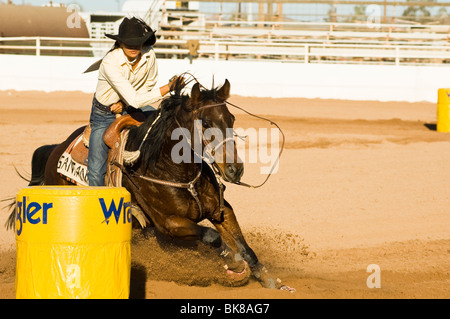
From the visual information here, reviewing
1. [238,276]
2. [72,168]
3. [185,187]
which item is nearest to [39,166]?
[72,168]

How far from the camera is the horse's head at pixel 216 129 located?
5.02 metres

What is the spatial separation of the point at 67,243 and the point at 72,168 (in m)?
2.32

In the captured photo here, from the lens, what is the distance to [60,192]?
4141 millimetres

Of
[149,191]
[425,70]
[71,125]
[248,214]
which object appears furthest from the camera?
[425,70]

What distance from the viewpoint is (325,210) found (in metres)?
9.05

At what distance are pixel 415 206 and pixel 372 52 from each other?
1625cm

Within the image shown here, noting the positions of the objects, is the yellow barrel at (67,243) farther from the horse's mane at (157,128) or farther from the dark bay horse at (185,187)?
the horse's mane at (157,128)

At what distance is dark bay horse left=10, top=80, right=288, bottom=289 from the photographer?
17.8ft

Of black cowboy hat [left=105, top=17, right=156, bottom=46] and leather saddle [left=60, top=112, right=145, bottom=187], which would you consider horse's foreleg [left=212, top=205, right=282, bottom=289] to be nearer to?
leather saddle [left=60, top=112, right=145, bottom=187]

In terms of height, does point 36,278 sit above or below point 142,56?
below

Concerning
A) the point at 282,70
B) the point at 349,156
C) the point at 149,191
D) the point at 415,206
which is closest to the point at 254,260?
the point at 149,191

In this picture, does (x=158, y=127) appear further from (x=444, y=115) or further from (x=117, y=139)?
(x=444, y=115)

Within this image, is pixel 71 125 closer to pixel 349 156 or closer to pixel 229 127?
pixel 349 156

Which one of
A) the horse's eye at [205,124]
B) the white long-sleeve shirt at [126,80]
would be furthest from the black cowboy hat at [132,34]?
the horse's eye at [205,124]
